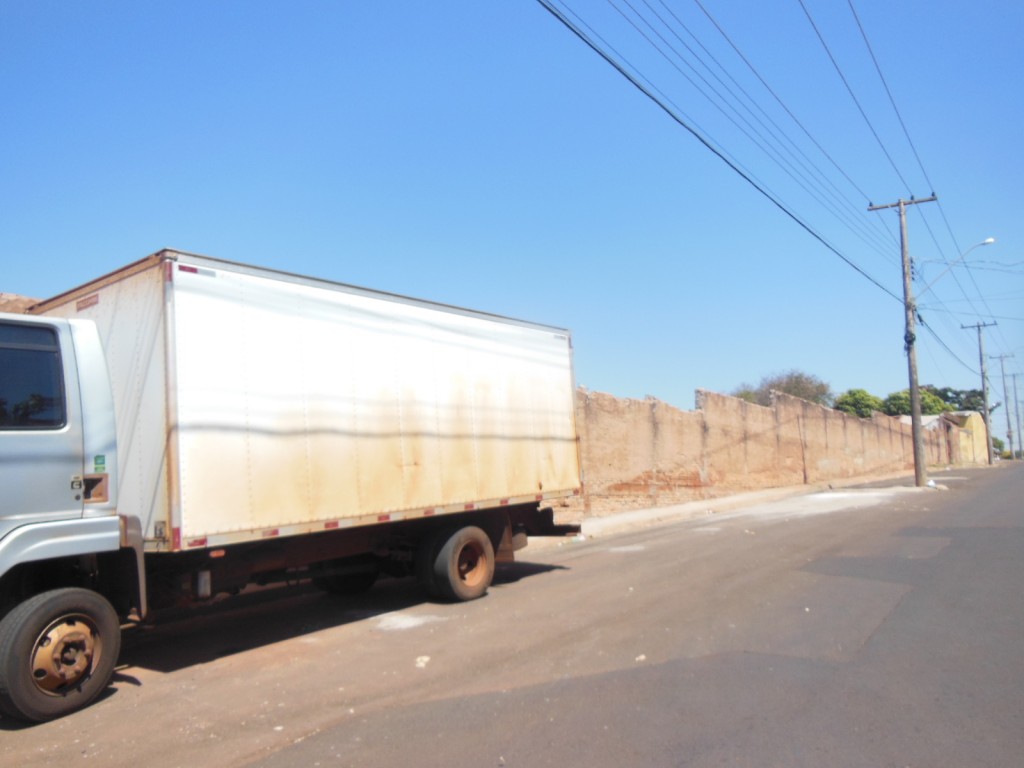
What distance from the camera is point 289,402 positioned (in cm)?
793

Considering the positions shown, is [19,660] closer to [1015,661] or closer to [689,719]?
[689,719]

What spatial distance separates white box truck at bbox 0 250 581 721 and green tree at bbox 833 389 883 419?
58.8 metres

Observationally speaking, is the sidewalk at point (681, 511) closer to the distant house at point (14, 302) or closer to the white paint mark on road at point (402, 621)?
the white paint mark on road at point (402, 621)

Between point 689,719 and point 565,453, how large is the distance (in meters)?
6.80

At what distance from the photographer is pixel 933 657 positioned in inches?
262

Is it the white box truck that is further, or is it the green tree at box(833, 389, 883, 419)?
the green tree at box(833, 389, 883, 419)

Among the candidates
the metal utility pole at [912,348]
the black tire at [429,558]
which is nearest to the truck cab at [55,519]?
the black tire at [429,558]

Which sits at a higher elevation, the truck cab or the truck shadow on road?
the truck cab

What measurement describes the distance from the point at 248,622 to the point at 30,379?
4152 mm

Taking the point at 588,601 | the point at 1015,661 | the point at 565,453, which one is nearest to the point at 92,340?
the point at 588,601

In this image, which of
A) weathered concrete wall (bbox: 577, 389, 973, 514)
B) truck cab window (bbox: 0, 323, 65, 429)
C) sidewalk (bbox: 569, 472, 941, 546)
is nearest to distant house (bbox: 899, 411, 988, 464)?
weathered concrete wall (bbox: 577, 389, 973, 514)

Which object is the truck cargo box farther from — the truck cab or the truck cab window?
the truck cab window

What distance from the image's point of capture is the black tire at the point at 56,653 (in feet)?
18.1

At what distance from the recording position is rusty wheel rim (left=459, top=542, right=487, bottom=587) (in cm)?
1023
